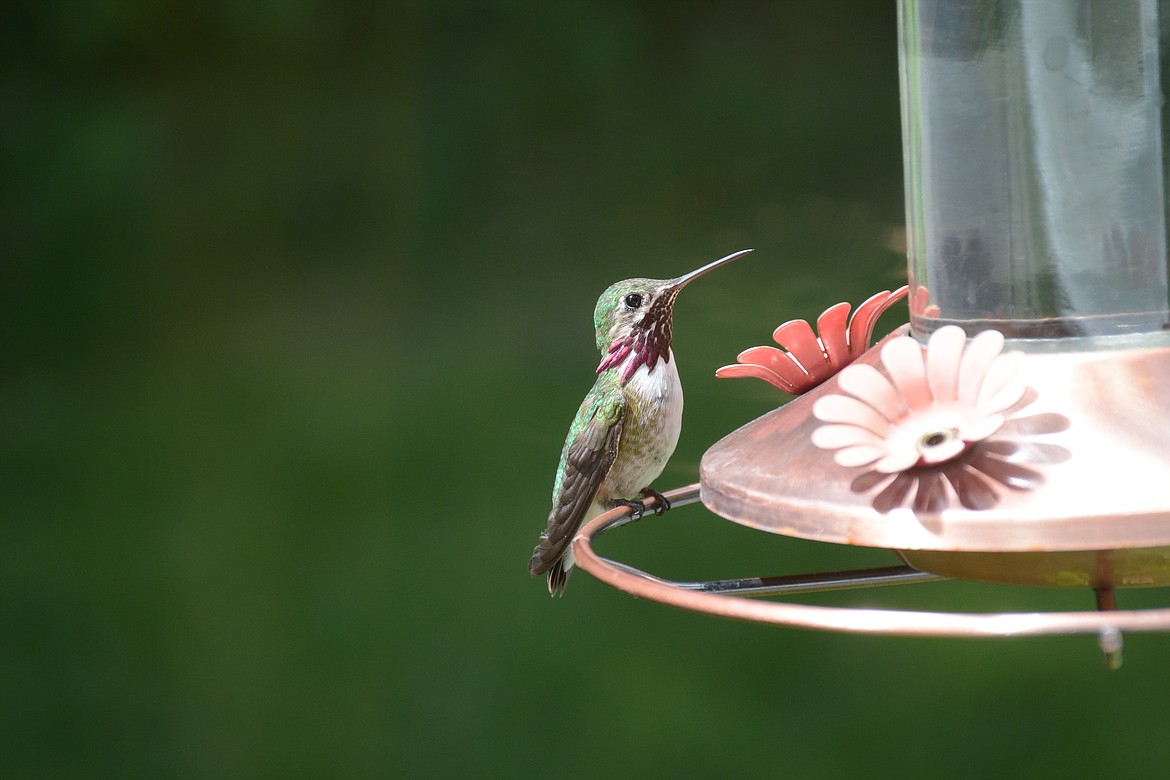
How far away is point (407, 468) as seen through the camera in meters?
4.60

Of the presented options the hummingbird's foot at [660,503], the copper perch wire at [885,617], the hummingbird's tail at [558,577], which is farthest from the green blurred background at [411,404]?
the copper perch wire at [885,617]

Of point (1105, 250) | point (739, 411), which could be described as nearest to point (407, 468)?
point (739, 411)

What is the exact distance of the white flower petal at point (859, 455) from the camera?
3.87ft

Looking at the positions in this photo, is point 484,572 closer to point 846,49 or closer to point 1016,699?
point 1016,699

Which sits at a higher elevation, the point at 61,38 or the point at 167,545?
the point at 61,38

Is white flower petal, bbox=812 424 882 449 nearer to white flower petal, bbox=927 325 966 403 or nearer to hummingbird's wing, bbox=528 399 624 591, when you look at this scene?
white flower petal, bbox=927 325 966 403

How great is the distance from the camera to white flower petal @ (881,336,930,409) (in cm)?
122

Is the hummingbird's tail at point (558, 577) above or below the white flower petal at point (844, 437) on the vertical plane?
below

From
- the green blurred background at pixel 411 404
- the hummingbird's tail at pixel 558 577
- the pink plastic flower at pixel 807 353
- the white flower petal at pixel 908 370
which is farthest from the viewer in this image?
the green blurred background at pixel 411 404

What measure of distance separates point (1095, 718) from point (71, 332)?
3.58 m

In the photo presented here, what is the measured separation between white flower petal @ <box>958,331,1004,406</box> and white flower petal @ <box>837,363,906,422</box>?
60 millimetres

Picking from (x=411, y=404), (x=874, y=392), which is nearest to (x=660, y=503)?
(x=874, y=392)

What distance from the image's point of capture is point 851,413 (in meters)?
1.22

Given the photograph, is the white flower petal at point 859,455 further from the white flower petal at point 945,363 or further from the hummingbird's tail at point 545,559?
the hummingbird's tail at point 545,559
